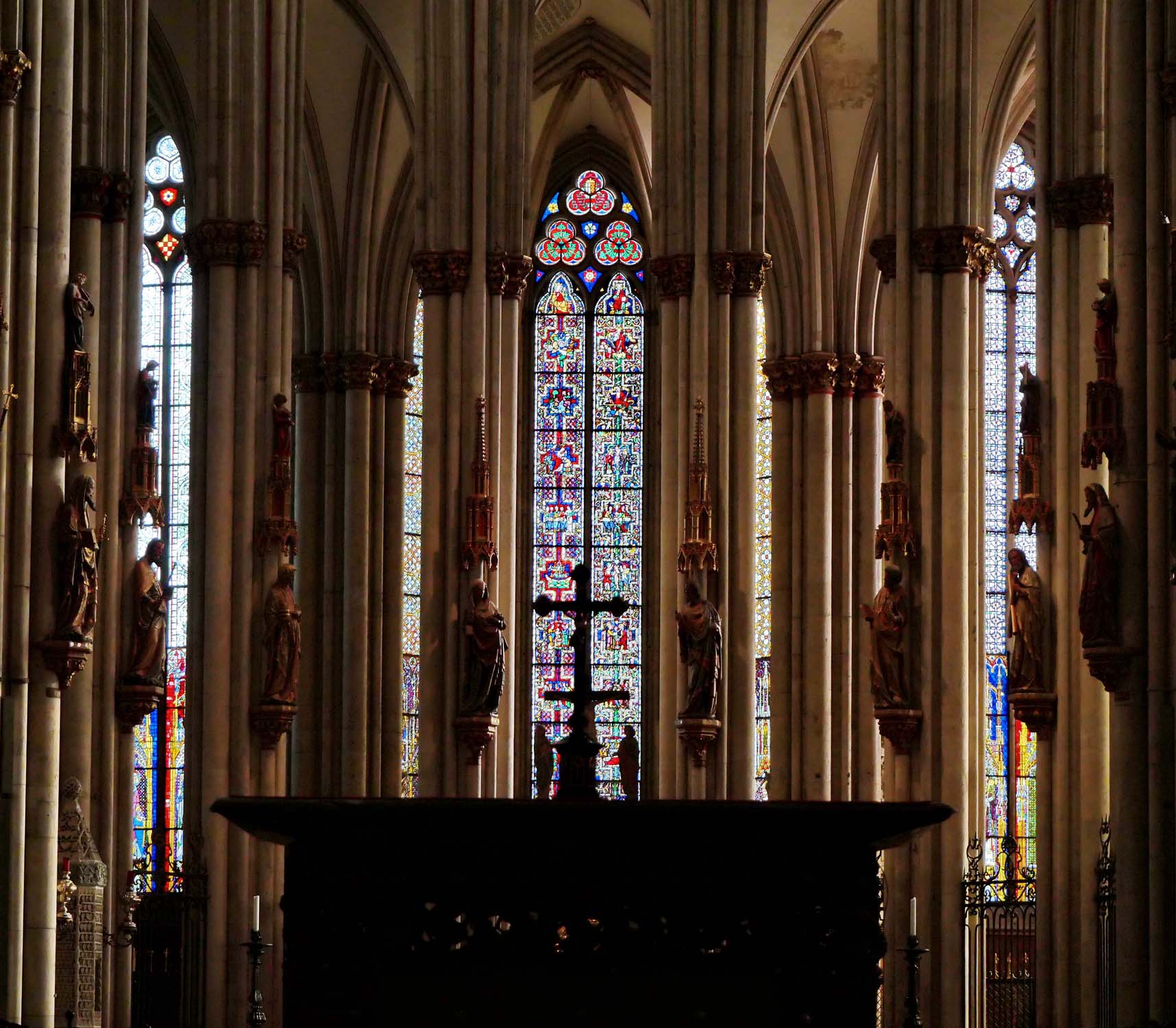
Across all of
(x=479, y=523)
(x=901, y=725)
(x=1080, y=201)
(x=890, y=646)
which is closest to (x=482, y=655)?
(x=479, y=523)

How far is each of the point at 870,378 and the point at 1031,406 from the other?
10.3 metres

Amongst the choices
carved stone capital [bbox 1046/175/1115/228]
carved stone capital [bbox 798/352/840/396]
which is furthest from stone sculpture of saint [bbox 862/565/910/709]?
carved stone capital [bbox 798/352/840/396]

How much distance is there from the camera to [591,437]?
137 ft

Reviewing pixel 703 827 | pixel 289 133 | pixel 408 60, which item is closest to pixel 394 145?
pixel 408 60

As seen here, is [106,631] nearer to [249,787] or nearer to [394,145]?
[249,787]

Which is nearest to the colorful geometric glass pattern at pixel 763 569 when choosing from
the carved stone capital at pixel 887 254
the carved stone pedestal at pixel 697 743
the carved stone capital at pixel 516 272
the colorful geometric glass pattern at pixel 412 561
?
Result: the colorful geometric glass pattern at pixel 412 561

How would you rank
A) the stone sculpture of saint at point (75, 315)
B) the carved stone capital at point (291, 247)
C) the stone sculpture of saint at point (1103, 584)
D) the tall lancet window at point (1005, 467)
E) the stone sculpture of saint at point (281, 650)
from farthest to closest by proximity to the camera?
the tall lancet window at point (1005, 467)
the carved stone capital at point (291, 247)
the stone sculpture of saint at point (281, 650)
the stone sculpture of saint at point (1103, 584)
the stone sculpture of saint at point (75, 315)

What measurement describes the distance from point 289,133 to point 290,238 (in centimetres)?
139

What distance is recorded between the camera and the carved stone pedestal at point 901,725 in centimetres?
2922

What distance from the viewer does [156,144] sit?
40.2 m

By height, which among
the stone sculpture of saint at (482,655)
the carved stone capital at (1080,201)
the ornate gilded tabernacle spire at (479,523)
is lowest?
the stone sculpture of saint at (482,655)

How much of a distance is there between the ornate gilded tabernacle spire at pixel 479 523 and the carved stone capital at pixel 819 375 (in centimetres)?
840

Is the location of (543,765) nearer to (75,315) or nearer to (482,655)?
(482,655)

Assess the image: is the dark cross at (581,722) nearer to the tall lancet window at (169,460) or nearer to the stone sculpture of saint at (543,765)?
the stone sculpture of saint at (543,765)
